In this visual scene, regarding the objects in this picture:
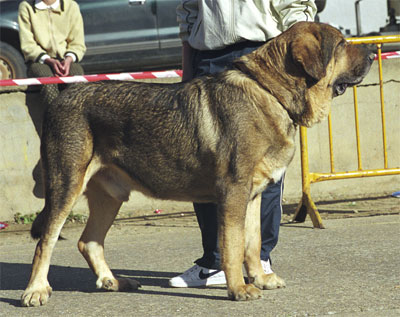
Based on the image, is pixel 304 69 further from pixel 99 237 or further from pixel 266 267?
pixel 99 237

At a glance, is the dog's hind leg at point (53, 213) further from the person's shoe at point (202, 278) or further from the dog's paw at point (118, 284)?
the person's shoe at point (202, 278)

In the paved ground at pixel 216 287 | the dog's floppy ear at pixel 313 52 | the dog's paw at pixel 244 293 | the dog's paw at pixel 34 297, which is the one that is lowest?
the paved ground at pixel 216 287

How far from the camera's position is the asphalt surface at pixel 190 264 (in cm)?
423

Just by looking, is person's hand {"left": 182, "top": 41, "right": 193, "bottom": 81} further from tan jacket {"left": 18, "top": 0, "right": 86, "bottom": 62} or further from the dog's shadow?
tan jacket {"left": 18, "top": 0, "right": 86, "bottom": 62}

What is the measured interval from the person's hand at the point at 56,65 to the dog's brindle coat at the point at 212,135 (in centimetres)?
294

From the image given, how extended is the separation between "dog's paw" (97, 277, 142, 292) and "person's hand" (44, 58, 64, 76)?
3.29 m

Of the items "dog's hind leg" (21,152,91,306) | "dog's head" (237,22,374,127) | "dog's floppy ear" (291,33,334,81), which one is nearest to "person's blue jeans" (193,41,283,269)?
"dog's head" (237,22,374,127)

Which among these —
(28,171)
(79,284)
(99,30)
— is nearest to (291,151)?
(79,284)

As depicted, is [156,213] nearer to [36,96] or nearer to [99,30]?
[36,96]

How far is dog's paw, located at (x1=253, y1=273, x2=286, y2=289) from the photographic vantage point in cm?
463

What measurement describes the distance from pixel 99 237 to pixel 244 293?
116 cm

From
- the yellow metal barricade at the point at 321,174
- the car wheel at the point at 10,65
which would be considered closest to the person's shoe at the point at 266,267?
the yellow metal barricade at the point at 321,174

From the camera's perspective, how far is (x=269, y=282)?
15.2ft

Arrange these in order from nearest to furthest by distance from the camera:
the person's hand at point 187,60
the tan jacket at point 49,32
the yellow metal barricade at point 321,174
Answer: the person's hand at point 187,60, the yellow metal barricade at point 321,174, the tan jacket at point 49,32
